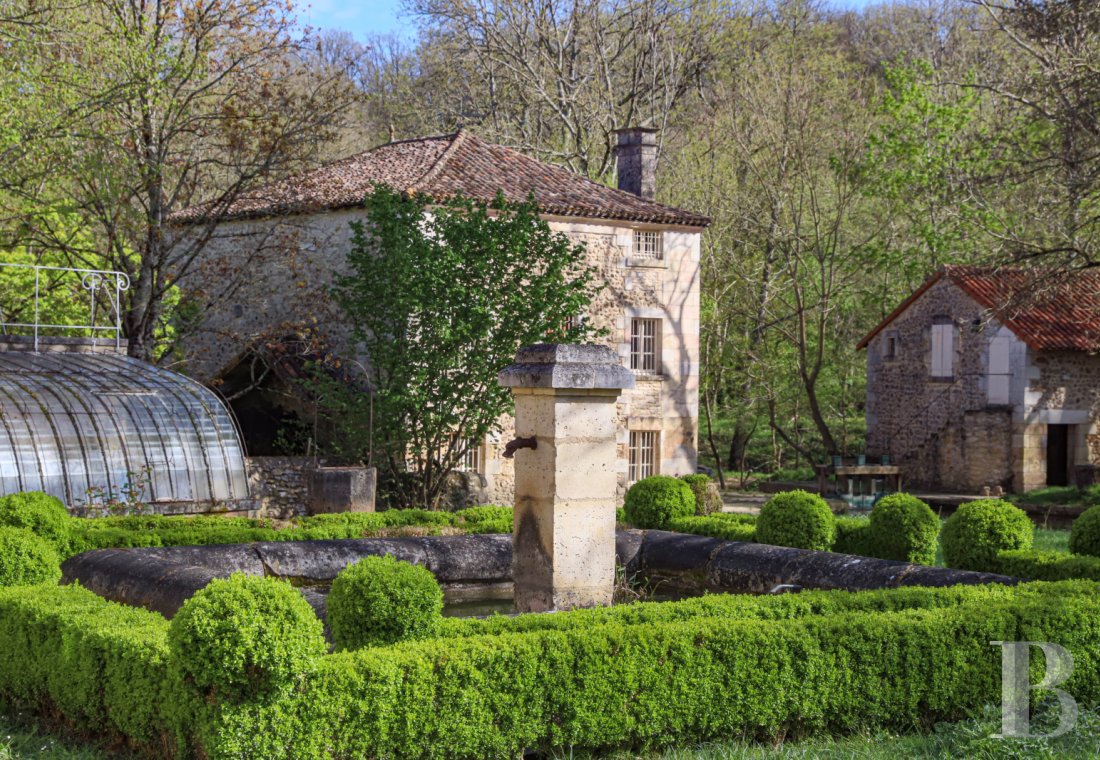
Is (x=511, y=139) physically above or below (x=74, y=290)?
above

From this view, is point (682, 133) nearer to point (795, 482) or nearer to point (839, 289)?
point (839, 289)

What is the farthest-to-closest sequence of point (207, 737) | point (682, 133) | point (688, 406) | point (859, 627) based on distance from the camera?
point (682, 133)
point (688, 406)
point (859, 627)
point (207, 737)

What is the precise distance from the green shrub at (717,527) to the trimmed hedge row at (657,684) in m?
Answer: 5.03

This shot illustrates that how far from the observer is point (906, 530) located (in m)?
12.6

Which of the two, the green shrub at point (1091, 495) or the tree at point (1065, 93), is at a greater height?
the tree at point (1065, 93)

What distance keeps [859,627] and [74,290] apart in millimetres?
19249

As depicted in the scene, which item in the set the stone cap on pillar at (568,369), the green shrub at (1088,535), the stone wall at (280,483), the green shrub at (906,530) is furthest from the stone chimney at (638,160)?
the stone cap on pillar at (568,369)

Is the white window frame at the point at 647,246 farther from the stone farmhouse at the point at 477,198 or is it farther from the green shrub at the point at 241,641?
the green shrub at the point at 241,641

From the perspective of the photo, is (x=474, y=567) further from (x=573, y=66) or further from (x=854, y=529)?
(x=573, y=66)

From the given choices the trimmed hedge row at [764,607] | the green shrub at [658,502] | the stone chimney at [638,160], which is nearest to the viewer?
the trimmed hedge row at [764,607]

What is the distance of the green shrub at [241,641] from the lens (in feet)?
20.5

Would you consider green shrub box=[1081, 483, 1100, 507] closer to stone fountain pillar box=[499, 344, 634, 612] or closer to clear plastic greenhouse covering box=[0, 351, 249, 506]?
clear plastic greenhouse covering box=[0, 351, 249, 506]

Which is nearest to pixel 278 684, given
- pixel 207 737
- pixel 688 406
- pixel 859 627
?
pixel 207 737

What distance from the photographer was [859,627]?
8.04m
